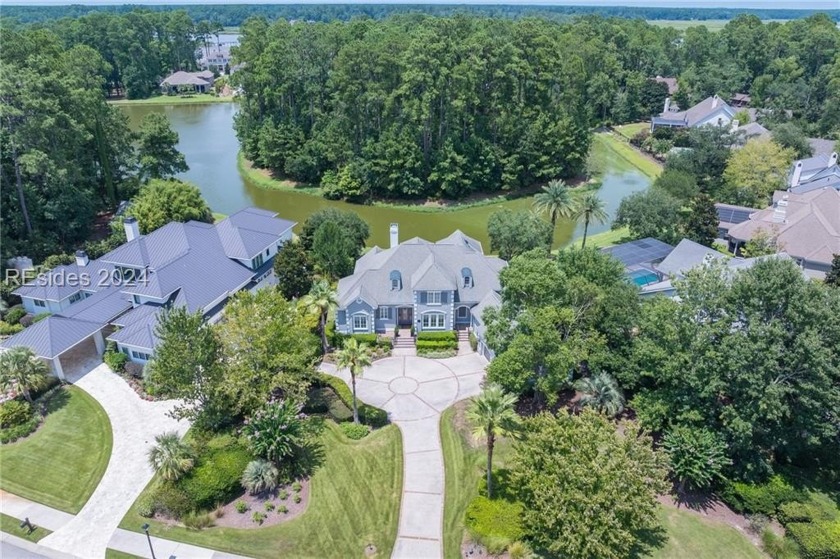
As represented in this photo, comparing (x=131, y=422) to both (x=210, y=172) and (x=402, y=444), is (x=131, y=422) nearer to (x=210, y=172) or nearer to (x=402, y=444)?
(x=402, y=444)

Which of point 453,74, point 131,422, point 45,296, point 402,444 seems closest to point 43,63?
point 45,296

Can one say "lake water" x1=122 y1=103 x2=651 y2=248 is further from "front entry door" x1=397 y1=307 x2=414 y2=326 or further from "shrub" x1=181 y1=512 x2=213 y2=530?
"shrub" x1=181 y1=512 x2=213 y2=530

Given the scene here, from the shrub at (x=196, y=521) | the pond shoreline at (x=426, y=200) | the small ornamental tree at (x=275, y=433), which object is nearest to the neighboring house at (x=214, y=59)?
the pond shoreline at (x=426, y=200)

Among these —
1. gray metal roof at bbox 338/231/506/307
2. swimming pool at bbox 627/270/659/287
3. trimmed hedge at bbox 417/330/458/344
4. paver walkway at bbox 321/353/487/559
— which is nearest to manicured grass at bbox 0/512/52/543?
paver walkway at bbox 321/353/487/559

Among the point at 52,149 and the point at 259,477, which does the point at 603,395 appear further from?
the point at 52,149

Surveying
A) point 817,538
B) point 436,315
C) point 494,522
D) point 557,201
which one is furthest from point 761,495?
point 557,201
